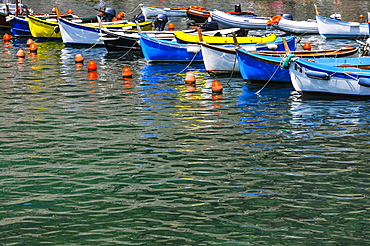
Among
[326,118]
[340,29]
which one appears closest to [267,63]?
[326,118]

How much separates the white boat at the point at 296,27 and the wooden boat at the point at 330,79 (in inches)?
889

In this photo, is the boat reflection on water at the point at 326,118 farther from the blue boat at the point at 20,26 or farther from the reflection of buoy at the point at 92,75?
the blue boat at the point at 20,26

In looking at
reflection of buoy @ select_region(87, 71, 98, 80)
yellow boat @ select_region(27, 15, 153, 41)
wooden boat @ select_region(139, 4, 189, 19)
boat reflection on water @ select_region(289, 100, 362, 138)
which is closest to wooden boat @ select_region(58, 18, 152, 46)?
yellow boat @ select_region(27, 15, 153, 41)

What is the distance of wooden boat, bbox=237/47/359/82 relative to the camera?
84.4ft

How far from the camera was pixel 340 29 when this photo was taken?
43.9m

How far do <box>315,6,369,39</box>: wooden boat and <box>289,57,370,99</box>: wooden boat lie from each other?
841 inches

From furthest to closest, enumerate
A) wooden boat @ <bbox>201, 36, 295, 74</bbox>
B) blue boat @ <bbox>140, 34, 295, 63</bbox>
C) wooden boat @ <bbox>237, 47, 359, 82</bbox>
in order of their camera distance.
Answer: blue boat @ <bbox>140, 34, 295, 63</bbox>
wooden boat @ <bbox>201, 36, 295, 74</bbox>
wooden boat @ <bbox>237, 47, 359, 82</bbox>

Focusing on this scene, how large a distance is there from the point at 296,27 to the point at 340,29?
3569 millimetres

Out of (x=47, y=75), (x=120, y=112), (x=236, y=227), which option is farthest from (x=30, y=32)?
(x=236, y=227)

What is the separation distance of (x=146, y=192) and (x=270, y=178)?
309 centimetres

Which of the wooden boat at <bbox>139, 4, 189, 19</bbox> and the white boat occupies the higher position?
the wooden boat at <bbox>139, 4, 189, 19</bbox>

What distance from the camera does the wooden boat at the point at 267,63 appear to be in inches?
1013

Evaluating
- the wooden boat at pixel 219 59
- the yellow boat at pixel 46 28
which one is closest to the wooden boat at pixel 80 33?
the yellow boat at pixel 46 28

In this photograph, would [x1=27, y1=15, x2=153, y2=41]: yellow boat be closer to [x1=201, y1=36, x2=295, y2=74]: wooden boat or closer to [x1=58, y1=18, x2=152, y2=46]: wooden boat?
[x1=58, y1=18, x2=152, y2=46]: wooden boat
